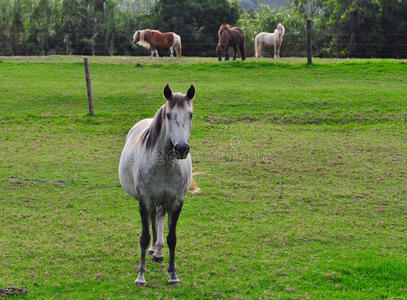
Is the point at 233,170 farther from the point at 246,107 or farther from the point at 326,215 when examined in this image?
the point at 246,107

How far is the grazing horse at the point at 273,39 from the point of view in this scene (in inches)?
1035

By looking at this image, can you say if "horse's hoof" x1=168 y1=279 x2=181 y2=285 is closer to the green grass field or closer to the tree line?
the green grass field

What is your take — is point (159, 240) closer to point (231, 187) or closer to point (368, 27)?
point (231, 187)

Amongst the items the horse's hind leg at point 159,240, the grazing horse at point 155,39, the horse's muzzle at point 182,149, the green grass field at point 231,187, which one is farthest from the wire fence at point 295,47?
the horse's muzzle at point 182,149

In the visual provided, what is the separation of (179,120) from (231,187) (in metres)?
5.10

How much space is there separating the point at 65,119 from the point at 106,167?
5.00 m

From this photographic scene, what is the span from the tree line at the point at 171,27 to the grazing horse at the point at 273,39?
7.78 metres

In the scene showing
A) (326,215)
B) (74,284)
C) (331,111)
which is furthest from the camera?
(331,111)

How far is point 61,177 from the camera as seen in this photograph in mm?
10516

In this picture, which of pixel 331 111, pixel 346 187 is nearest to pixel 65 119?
pixel 331 111

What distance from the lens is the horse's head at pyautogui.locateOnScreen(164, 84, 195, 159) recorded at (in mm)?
4816

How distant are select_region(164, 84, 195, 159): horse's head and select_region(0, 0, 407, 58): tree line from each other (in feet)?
96.8

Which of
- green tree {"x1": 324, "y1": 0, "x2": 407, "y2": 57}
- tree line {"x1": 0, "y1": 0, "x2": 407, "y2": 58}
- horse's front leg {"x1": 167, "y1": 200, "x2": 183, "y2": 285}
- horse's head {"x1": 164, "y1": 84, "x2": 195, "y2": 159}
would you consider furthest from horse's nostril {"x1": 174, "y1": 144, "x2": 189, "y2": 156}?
green tree {"x1": 324, "y1": 0, "x2": 407, "y2": 57}

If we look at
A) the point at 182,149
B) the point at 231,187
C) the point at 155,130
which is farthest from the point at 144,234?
the point at 231,187
